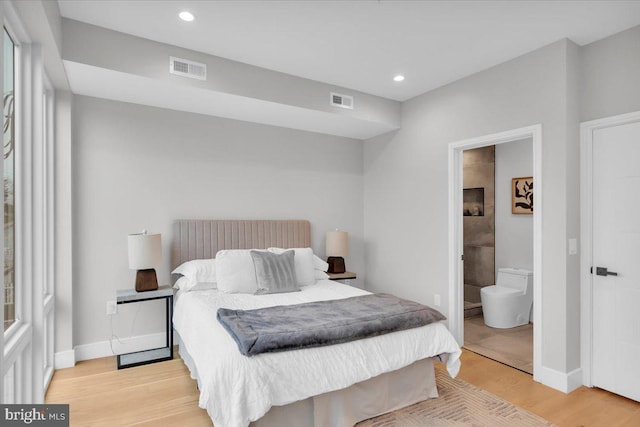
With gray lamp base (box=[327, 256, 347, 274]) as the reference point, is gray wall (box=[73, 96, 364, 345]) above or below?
above

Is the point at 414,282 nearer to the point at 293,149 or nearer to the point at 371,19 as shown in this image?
the point at 293,149

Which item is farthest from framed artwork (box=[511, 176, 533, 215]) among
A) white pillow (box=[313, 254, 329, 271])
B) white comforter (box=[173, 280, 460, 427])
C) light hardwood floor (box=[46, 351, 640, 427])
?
white comforter (box=[173, 280, 460, 427])

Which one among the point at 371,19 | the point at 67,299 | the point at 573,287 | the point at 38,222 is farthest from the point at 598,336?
the point at 67,299

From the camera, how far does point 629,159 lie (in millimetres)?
2643

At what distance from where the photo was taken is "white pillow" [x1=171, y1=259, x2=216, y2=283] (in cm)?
329

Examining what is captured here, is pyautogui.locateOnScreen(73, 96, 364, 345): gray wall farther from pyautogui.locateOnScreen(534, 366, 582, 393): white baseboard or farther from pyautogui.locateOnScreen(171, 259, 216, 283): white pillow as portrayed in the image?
pyautogui.locateOnScreen(534, 366, 582, 393): white baseboard

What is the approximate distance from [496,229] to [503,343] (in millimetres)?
1773

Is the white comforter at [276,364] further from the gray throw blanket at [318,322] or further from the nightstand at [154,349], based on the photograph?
the nightstand at [154,349]

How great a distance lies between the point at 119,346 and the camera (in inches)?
135

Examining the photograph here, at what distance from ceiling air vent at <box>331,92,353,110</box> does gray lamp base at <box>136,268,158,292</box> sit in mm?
2461

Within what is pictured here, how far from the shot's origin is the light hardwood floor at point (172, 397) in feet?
7.77

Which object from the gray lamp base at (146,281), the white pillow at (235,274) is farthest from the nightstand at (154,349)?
the white pillow at (235,274)

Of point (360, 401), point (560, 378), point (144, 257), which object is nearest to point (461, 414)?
point (360, 401)

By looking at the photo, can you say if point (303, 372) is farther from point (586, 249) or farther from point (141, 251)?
point (586, 249)
